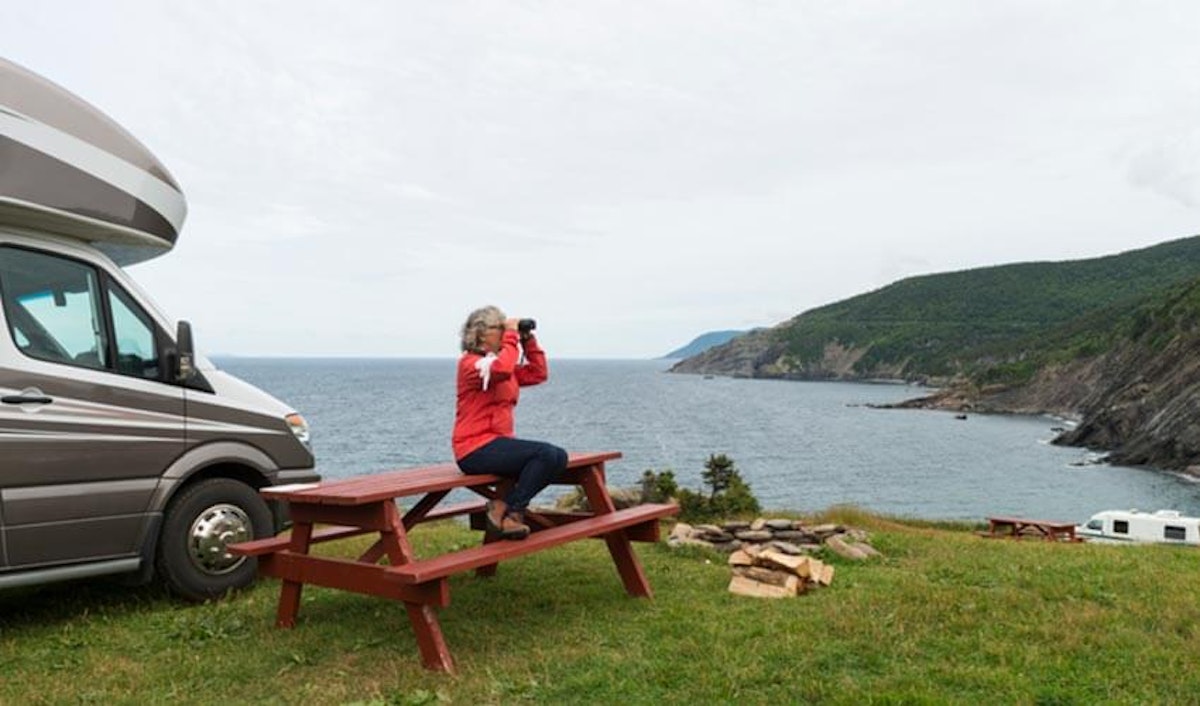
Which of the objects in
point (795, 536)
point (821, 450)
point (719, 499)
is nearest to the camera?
point (795, 536)

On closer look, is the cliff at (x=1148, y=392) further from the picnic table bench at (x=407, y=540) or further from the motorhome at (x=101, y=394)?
the motorhome at (x=101, y=394)

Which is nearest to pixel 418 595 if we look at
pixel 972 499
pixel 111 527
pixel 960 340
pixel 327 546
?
pixel 111 527

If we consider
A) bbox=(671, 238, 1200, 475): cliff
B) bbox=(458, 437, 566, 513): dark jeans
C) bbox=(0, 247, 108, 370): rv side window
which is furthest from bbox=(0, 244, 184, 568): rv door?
bbox=(671, 238, 1200, 475): cliff

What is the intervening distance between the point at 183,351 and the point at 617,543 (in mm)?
3673

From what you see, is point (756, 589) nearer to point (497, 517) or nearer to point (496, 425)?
point (497, 517)

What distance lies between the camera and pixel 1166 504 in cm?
5203

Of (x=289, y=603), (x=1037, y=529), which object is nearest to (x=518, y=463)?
(x=289, y=603)

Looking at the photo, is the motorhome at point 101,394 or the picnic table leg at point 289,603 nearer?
the motorhome at point 101,394

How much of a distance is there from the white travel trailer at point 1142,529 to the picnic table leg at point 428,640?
98.3 feet

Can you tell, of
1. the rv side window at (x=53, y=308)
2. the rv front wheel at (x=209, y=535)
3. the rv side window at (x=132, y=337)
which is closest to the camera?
the rv side window at (x=53, y=308)

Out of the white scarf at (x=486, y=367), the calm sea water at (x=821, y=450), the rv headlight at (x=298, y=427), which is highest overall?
the white scarf at (x=486, y=367)

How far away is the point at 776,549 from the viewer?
8.16 m

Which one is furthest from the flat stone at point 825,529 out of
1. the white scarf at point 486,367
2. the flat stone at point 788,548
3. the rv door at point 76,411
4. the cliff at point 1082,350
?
the cliff at point 1082,350

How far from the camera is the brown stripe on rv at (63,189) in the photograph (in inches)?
234
